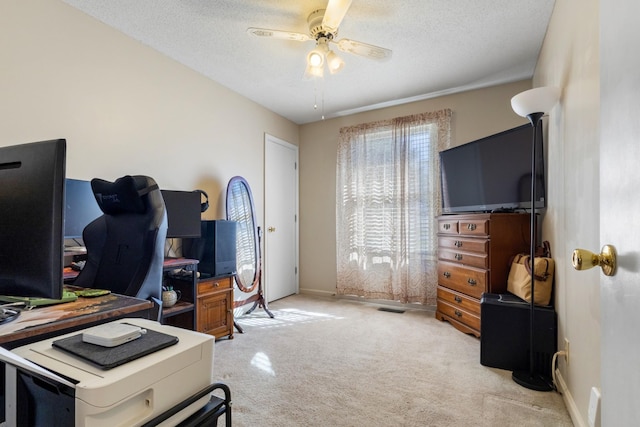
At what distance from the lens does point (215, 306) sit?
112 inches

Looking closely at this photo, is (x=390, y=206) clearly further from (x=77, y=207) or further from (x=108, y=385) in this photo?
(x=108, y=385)

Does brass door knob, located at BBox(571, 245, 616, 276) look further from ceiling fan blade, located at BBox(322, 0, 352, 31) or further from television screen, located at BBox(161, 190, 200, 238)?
television screen, located at BBox(161, 190, 200, 238)

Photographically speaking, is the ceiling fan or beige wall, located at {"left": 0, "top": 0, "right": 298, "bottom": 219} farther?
the ceiling fan

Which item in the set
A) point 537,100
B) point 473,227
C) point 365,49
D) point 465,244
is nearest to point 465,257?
point 465,244

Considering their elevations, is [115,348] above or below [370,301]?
above

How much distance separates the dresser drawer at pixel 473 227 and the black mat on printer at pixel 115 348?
273cm

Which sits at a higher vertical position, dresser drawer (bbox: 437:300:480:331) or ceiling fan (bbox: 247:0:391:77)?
ceiling fan (bbox: 247:0:391:77)

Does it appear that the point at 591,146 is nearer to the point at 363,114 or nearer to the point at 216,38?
the point at 216,38

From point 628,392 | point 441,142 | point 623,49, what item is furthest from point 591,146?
point 441,142

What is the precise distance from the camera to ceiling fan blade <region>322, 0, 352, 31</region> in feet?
5.94

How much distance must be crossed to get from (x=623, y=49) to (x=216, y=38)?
2.72 m

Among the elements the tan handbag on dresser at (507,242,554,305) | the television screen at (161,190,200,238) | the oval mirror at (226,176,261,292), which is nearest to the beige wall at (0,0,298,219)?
the oval mirror at (226,176,261,292)

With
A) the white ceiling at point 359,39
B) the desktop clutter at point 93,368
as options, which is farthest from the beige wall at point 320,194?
the desktop clutter at point 93,368

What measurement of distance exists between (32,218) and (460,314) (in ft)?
10.8
